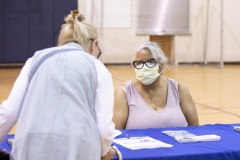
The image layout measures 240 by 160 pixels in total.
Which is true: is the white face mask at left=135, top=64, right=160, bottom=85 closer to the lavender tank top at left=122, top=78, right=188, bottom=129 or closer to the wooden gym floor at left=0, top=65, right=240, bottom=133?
the lavender tank top at left=122, top=78, right=188, bottom=129

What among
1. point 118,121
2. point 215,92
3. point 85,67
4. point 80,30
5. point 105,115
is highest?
point 80,30

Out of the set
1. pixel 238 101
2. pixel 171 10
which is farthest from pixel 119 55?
pixel 238 101

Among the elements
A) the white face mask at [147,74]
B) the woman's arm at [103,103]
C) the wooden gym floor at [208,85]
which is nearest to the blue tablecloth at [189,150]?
the woman's arm at [103,103]

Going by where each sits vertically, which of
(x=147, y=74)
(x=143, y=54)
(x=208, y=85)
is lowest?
(x=208, y=85)

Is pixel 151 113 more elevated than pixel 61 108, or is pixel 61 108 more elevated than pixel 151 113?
pixel 61 108

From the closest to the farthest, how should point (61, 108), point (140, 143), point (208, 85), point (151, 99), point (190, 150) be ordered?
1. point (61, 108)
2. point (190, 150)
3. point (140, 143)
4. point (151, 99)
5. point (208, 85)

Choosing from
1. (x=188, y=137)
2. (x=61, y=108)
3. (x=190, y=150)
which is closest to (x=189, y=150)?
(x=190, y=150)

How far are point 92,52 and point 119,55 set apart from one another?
476 inches

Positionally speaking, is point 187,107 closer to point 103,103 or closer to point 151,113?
point 151,113

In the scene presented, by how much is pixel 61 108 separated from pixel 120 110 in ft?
5.03

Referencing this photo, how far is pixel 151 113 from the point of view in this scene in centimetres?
344

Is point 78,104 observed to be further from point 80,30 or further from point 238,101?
point 238,101

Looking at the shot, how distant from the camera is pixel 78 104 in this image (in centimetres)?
200

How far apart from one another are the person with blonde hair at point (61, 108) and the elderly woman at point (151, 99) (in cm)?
134
